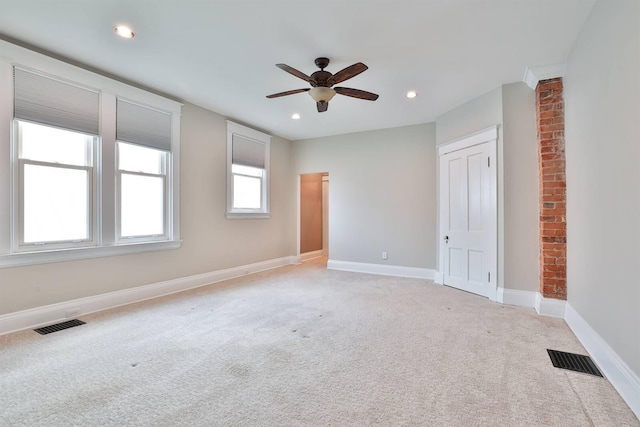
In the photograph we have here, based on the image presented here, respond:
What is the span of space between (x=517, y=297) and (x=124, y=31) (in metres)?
5.13

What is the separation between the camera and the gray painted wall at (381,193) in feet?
17.8

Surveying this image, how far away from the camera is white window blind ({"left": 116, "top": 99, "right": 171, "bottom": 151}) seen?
3.72 metres

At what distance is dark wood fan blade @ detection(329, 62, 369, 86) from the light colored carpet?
249cm

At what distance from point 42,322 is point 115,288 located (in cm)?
72

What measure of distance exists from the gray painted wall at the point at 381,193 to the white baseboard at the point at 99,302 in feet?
7.86

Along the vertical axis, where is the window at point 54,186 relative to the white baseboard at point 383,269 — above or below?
above

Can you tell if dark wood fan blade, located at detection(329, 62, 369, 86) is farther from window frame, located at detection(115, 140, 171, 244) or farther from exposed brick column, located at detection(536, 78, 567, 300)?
window frame, located at detection(115, 140, 171, 244)

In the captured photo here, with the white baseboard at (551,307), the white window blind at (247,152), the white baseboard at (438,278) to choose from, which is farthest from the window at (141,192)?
the white baseboard at (551,307)

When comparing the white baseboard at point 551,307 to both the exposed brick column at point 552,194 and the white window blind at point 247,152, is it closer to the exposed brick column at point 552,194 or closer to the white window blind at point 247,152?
the exposed brick column at point 552,194

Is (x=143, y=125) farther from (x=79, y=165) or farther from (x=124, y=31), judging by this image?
(x=124, y=31)

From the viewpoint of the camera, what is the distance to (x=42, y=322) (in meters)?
3.07

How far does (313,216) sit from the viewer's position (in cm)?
766

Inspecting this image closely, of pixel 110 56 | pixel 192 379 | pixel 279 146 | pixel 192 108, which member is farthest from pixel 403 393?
pixel 279 146

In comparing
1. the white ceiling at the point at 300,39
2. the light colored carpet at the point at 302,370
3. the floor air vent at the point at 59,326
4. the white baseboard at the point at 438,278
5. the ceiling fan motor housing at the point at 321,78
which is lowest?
the light colored carpet at the point at 302,370
